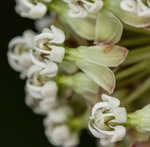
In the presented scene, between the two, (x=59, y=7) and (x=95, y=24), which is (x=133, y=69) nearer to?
(x=95, y=24)

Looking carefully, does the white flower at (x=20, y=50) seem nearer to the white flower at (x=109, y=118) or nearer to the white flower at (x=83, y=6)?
the white flower at (x=83, y=6)

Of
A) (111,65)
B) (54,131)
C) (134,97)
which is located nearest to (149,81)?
(134,97)

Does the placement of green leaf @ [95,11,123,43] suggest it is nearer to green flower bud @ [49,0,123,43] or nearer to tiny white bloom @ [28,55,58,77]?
green flower bud @ [49,0,123,43]

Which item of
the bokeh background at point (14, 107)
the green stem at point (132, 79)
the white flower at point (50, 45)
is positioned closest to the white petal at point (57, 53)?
the white flower at point (50, 45)

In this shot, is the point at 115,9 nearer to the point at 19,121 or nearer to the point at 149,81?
the point at 149,81

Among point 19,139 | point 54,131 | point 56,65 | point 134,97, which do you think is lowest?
point 19,139

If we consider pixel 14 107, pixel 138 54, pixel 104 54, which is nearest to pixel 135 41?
pixel 138 54
